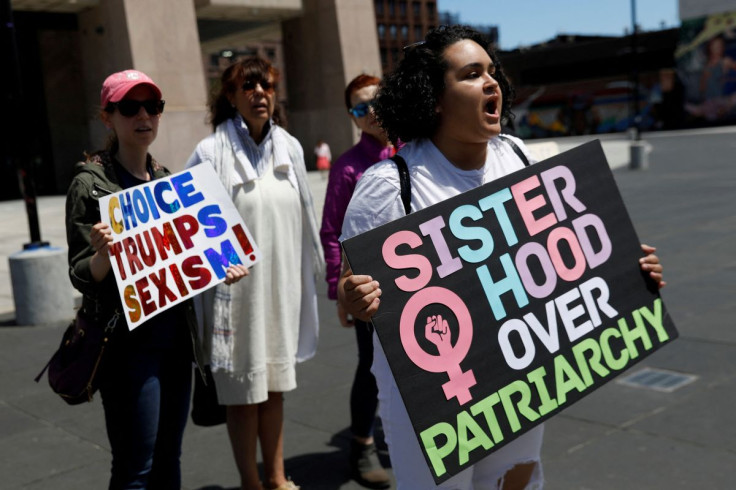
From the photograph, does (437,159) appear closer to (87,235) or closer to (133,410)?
(87,235)

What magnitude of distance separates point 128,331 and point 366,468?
5.14ft

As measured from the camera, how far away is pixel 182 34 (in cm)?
2402

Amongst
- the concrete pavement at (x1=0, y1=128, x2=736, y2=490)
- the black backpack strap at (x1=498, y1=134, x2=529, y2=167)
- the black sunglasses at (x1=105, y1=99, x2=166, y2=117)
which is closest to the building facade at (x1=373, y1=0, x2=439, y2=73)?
the concrete pavement at (x1=0, y1=128, x2=736, y2=490)

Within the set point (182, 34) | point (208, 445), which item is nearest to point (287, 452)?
point (208, 445)

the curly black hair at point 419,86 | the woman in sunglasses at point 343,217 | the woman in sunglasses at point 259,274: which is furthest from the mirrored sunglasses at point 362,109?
the curly black hair at point 419,86

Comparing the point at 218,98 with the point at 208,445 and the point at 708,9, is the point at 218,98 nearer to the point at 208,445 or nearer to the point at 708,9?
the point at 208,445

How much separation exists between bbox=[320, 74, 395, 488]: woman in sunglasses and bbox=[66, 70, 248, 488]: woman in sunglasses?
110 centimetres

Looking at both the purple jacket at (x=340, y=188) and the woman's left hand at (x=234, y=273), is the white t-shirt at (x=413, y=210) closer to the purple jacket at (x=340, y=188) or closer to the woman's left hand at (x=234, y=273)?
the woman's left hand at (x=234, y=273)

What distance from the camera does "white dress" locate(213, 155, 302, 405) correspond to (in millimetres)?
3510

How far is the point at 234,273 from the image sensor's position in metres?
3.09

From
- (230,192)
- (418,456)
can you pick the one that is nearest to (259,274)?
(230,192)

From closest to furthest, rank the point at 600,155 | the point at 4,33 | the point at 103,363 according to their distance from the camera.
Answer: the point at 600,155 < the point at 103,363 < the point at 4,33

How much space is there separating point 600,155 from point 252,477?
213cm

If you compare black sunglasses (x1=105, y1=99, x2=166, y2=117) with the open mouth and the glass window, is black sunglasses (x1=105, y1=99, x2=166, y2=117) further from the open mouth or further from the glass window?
the glass window
